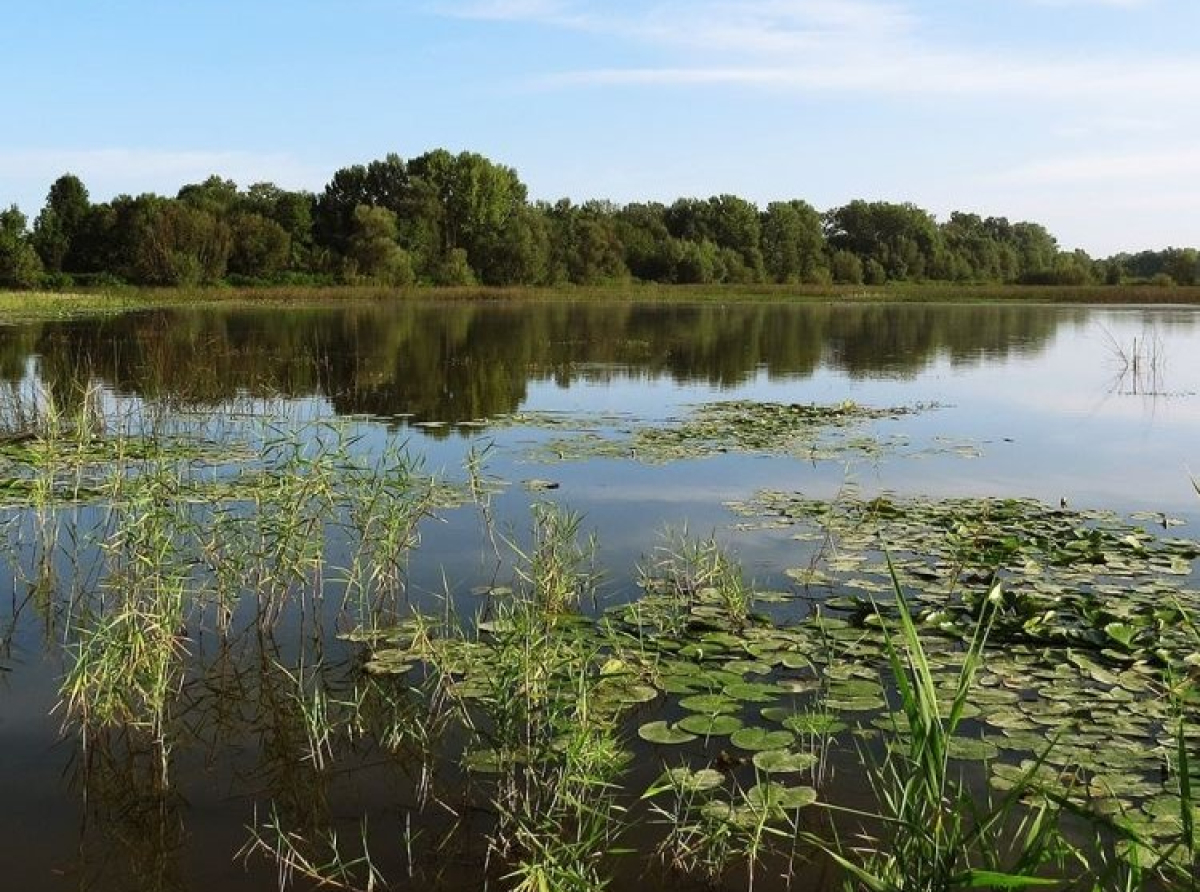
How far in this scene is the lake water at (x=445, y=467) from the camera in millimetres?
3754

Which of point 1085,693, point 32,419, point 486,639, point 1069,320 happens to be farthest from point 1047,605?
point 1069,320

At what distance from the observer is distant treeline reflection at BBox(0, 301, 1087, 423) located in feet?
51.7

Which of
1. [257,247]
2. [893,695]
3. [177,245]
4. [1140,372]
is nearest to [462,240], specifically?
[257,247]

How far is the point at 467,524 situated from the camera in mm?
7898

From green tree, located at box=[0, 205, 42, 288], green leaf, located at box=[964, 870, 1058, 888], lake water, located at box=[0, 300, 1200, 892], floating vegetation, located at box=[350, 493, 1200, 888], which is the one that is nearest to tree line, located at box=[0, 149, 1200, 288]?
green tree, located at box=[0, 205, 42, 288]

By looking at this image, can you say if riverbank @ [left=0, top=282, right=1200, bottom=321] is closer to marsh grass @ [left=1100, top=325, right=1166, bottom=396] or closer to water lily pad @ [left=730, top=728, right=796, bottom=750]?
marsh grass @ [left=1100, top=325, right=1166, bottom=396]

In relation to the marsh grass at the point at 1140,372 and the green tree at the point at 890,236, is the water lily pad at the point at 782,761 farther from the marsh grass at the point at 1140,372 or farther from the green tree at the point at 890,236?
the green tree at the point at 890,236

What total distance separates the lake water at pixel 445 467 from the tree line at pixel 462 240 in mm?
26164

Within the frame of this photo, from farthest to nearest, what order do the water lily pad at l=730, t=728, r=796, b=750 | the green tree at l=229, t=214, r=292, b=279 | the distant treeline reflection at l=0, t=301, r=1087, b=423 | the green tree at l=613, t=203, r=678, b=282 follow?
the green tree at l=613, t=203, r=678, b=282
the green tree at l=229, t=214, r=292, b=279
the distant treeline reflection at l=0, t=301, r=1087, b=423
the water lily pad at l=730, t=728, r=796, b=750

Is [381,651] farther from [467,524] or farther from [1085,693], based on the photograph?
[1085,693]

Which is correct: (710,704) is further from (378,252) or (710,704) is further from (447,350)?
(378,252)

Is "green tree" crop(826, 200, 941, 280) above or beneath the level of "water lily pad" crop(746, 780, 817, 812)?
above

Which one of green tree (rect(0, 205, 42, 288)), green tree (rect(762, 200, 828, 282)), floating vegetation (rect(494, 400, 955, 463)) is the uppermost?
green tree (rect(762, 200, 828, 282))

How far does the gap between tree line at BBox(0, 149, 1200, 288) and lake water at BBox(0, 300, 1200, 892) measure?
26.2 m
